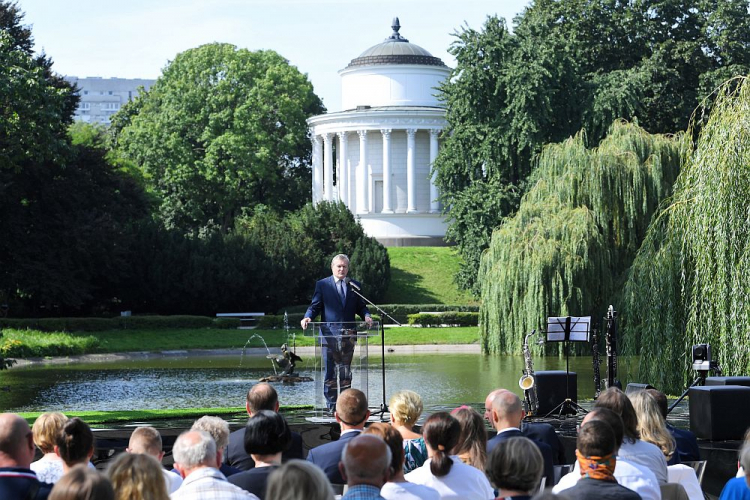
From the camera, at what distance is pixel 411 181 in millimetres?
72438

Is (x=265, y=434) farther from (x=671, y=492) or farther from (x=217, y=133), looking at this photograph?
(x=217, y=133)

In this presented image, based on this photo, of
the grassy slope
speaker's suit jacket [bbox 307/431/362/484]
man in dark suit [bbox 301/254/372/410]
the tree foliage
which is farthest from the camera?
the grassy slope

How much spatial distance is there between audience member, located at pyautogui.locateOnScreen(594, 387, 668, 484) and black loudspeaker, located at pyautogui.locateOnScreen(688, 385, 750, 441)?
463 cm

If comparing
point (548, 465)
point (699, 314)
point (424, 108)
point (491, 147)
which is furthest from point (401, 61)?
point (548, 465)

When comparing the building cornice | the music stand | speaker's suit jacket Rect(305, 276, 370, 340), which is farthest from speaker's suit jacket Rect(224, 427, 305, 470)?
the building cornice

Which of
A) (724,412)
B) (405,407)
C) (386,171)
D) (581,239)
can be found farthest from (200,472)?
(386,171)

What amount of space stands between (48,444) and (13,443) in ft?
3.82

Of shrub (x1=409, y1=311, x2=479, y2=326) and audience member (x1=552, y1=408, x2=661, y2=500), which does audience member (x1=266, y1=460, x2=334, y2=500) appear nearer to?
audience member (x1=552, y1=408, x2=661, y2=500)

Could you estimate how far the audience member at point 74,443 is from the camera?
678 cm

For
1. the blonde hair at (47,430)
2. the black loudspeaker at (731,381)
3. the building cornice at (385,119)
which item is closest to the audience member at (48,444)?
the blonde hair at (47,430)

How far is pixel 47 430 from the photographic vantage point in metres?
7.50

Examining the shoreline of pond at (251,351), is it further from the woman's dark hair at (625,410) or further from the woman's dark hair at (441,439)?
the woman's dark hair at (441,439)

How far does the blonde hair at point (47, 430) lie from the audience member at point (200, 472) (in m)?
1.28

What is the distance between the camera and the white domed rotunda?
71562 mm
